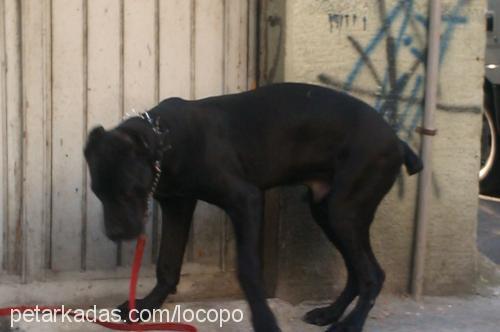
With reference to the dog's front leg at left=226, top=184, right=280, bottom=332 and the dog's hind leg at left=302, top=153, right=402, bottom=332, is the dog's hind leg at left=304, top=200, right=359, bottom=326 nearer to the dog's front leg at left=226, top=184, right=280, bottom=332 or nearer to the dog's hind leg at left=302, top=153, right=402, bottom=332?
the dog's hind leg at left=302, top=153, right=402, bottom=332

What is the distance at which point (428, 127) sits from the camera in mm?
5164

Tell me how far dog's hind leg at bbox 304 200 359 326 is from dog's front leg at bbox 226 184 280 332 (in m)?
0.61

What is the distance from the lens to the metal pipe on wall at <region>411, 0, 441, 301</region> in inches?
202

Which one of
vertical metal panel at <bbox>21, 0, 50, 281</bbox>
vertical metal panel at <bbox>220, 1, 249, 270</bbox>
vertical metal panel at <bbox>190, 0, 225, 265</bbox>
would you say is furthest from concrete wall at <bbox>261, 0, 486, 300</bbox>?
vertical metal panel at <bbox>21, 0, 50, 281</bbox>

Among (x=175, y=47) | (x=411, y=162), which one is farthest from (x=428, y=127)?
(x=175, y=47)

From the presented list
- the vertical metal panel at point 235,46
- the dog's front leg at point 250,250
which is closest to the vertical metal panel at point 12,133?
the vertical metal panel at point 235,46

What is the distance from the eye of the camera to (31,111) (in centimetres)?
496

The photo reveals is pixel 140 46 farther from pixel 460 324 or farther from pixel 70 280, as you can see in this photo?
pixel 460 324

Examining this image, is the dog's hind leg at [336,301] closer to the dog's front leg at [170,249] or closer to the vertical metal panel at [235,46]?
the dog's front leg at [170,249]

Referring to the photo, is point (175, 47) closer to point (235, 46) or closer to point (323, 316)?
point (235, 46)

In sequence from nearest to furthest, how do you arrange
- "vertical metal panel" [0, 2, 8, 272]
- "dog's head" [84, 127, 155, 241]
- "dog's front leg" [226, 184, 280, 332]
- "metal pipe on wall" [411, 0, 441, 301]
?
"dog's head" [84, 127, 155, 241] → "dog's front leg" [226, 184, 280, 332] → "vertical metal panel" [0, 2, 8, 272] → "metal pipe on wall" [411, 0, 441, 301]

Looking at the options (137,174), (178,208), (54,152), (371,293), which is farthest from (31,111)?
(371,293)

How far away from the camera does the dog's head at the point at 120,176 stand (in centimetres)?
386

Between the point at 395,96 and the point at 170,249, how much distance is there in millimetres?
1536
